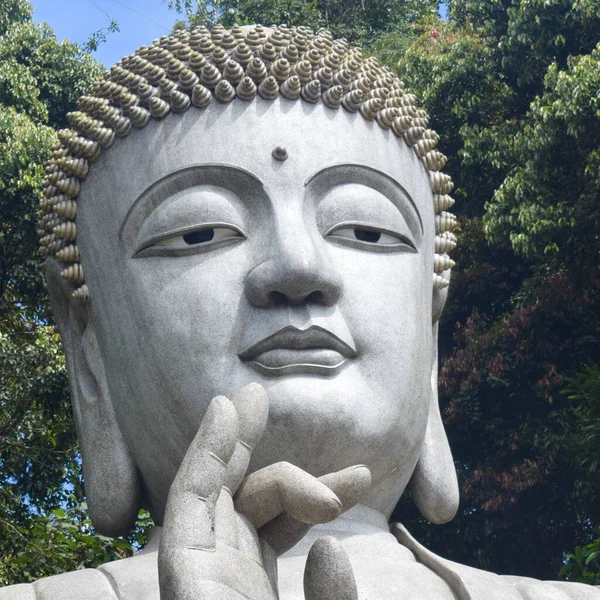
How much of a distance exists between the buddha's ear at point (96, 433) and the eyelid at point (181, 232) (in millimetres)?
543

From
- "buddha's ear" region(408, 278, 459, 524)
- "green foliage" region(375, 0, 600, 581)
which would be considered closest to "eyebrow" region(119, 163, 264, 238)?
"buddha's ear" region(408, 278, 459, 524)

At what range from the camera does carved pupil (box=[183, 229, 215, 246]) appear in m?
6.00

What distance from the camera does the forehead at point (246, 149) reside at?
19.7 feet

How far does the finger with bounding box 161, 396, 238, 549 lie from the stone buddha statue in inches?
51.8

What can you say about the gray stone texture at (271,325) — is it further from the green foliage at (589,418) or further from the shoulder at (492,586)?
the green foliage at (589,418)

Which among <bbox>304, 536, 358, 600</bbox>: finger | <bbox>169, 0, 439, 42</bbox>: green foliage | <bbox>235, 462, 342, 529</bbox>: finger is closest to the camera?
<bbox>304, 536, 358, 600</bbox>: finger

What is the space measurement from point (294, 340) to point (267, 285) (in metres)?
0.26

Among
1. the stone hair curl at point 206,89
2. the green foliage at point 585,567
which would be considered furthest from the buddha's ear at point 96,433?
the green foliage at point 585,567

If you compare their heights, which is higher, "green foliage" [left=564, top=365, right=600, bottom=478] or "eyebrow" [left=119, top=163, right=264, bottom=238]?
"eyebrow" [left=119, top=163, right=264, bottom=238]

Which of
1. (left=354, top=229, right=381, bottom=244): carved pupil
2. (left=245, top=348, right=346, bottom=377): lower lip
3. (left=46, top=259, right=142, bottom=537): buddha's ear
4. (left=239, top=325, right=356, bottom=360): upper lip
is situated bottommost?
(left=46, top=259, right=142, bottom=537): buddha's ear

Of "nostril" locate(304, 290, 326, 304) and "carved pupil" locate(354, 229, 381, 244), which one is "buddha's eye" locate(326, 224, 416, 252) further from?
"nostril" locate(304, 290, 326, 304)

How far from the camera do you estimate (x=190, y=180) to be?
603 centimetres

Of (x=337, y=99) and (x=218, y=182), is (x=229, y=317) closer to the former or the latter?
(x=218, y=182)

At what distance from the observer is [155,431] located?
5945mm
